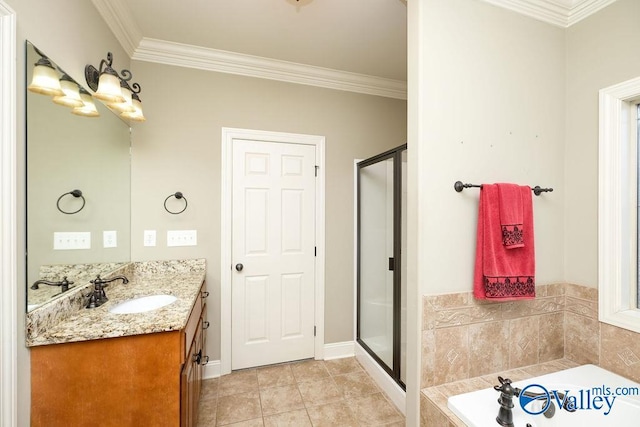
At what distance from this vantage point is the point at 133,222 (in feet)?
6.92

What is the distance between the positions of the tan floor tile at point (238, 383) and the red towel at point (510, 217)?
2062mm

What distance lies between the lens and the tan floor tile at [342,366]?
2.39m

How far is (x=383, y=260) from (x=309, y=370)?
3.83ft

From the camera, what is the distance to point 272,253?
97.2 inches

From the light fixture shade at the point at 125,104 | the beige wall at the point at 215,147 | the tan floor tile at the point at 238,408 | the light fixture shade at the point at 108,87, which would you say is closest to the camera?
the light fixture shade at the point at 108,87

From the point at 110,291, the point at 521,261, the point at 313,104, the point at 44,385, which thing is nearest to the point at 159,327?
the point at 44,385

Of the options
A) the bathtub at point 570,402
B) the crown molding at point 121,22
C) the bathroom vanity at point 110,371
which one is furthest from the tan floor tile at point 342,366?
the crown molding at point 121,22

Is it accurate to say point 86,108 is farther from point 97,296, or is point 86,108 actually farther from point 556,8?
point 556,8

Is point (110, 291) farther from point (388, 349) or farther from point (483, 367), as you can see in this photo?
point (483, 367)

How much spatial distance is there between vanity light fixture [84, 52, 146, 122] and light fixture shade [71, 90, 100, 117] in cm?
7

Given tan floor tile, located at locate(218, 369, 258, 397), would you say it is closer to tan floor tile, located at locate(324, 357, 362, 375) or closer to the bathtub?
tan floor tile, located at locate(324, 357, 362, 375)

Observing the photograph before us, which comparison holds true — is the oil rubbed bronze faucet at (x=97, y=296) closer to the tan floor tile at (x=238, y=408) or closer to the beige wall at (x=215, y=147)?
the beige wall at (x=215, y=147)

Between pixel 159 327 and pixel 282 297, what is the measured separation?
1.40 metres

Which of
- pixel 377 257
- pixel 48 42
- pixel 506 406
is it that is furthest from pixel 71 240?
pixel 506 406
